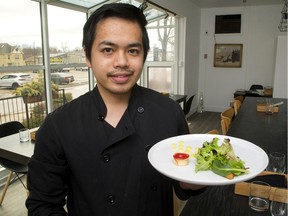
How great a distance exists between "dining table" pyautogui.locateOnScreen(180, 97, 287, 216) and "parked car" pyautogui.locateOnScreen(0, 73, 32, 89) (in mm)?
2499

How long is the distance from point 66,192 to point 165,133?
42cm

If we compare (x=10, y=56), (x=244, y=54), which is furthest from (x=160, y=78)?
(x=10, y=56)

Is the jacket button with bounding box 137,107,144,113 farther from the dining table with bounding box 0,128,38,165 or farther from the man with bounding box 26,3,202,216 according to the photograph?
the dining table with bounding box 0,128,38,165

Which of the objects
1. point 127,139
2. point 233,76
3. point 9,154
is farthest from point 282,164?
point 233,76

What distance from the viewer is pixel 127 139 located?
937 mm

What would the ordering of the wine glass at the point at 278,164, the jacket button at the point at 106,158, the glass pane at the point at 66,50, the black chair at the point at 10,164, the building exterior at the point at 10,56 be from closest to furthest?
the jacket button at the point at 106,158, the wine glass at the point at 278,164, the black chair at the point at 10,164, the building exterior at the point at 10,56, the glass pane at the point at 66,50

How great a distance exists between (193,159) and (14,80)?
2.86 meters

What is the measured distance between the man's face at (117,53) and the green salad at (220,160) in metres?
0.37

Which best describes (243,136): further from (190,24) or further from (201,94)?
(201,94)

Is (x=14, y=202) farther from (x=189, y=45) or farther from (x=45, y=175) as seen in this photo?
(x=189, y=45)

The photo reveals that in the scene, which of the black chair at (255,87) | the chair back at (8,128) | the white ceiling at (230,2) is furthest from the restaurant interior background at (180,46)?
the chair back at (8,128)

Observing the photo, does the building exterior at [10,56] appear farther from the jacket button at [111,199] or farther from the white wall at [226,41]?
the white wall at [226,41]

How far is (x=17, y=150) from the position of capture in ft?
6.87

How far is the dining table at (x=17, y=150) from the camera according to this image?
2.00 meters
